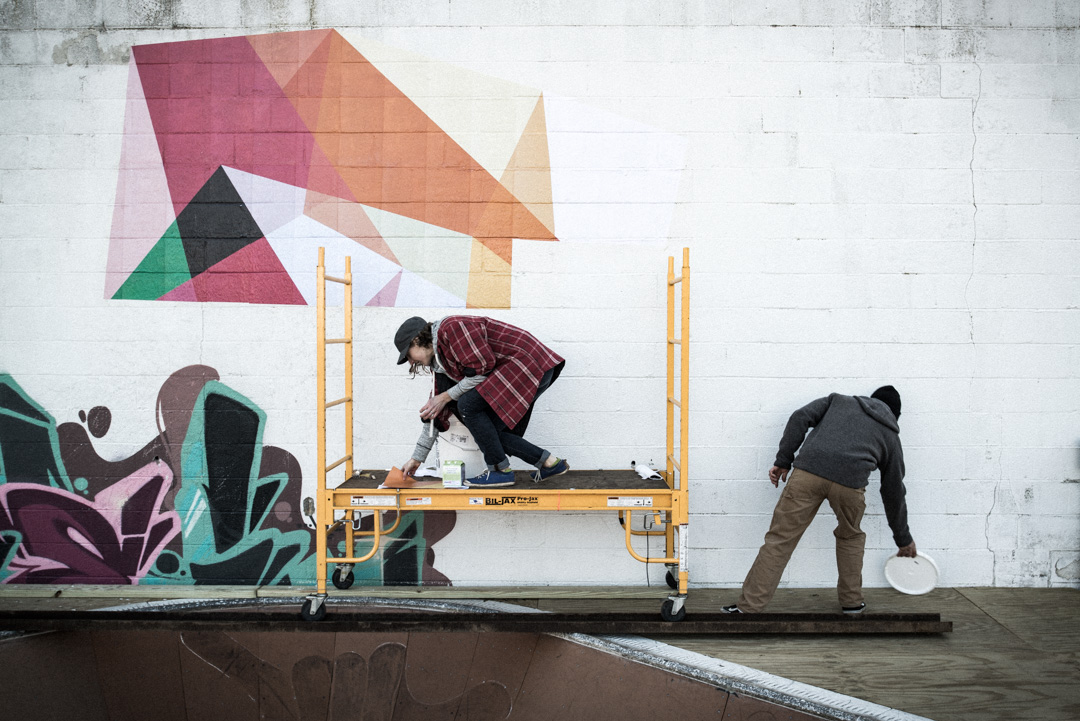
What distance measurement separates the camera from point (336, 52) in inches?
190

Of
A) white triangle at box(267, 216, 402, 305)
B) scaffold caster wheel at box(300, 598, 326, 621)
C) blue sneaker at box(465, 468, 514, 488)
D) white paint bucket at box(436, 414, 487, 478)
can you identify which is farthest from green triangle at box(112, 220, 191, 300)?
blue sneaker at box(465, 468, 514, 488)

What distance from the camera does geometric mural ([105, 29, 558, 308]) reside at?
4.83 metres

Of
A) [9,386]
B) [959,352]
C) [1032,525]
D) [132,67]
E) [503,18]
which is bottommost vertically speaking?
[1032,525]

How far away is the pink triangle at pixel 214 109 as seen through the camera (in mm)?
4848

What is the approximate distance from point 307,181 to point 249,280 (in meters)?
0.77

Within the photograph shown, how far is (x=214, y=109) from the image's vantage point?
4863 mm

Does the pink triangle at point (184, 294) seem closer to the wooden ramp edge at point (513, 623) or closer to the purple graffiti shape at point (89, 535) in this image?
the purple graffiti shape at point (89, 535)

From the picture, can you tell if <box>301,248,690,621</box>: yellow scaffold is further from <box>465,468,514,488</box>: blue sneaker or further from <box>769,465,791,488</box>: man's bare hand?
<box>769,465,791,488</box>: man's bare hand

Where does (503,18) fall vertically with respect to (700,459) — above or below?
above

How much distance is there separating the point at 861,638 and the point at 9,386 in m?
5.70

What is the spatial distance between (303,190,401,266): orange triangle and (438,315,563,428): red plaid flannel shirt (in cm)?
94

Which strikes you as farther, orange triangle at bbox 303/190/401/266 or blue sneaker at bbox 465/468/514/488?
orange triangle at bbox 303/190/401/266

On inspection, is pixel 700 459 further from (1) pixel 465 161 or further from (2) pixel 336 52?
(2) pixel 336 52

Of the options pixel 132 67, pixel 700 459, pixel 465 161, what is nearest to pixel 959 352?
pixel 700 459
